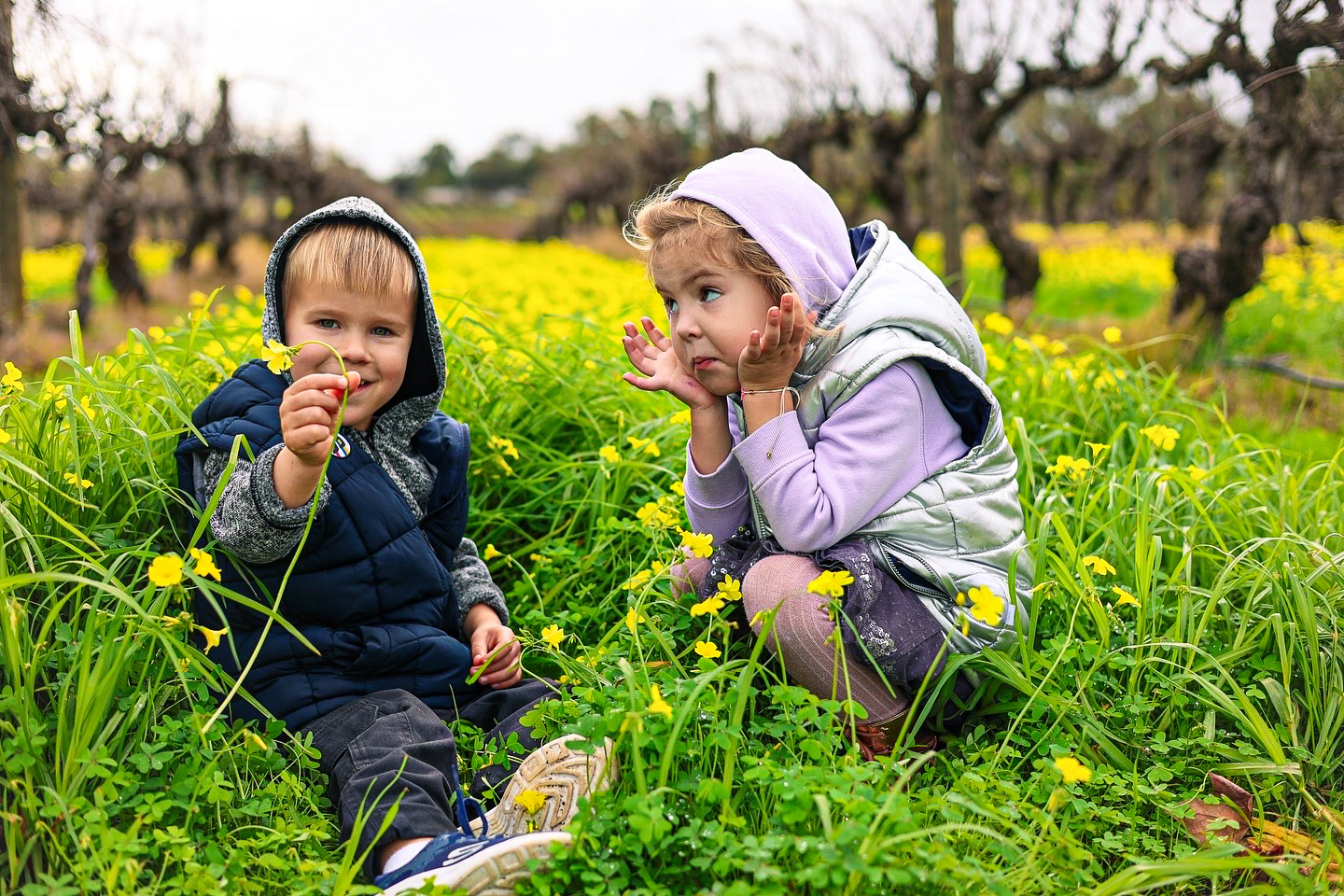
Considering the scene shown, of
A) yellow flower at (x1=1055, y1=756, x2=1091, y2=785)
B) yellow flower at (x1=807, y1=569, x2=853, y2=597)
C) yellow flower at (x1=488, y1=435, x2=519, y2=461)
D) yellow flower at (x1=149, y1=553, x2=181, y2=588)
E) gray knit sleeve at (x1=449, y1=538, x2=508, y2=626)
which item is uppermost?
yellow flower at (x1=149, y1=553, x2=181, y2=588)

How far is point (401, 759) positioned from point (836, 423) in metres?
1.05

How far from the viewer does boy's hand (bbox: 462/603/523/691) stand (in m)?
2.27

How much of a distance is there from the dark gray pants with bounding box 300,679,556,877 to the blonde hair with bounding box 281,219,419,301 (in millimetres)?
851

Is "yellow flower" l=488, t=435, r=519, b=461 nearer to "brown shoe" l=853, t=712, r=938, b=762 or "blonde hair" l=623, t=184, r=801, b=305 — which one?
"blonde hair" l=623, t=184, r=801, b=305

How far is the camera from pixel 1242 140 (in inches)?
254

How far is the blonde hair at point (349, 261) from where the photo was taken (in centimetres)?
218

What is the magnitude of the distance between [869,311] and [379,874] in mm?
1395

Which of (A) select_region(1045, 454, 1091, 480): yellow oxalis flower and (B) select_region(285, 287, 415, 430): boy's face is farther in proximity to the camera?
(A) select_region(1045, 454, 1091, 480): yellow oxalis flower

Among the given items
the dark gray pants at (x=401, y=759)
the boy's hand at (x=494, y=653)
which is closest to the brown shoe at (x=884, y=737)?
the dark gray pants at (x=401, y=759)

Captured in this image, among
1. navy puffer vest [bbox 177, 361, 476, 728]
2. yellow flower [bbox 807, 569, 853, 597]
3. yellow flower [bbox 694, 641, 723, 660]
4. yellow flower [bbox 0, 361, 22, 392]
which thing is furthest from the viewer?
yellow flower [bbox 0, 361, 22, 392]

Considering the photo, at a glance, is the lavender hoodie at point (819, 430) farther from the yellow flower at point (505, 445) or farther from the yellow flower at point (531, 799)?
the yellow flower at point (505, 445)

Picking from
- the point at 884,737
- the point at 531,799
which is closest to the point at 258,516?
the point at 531,799

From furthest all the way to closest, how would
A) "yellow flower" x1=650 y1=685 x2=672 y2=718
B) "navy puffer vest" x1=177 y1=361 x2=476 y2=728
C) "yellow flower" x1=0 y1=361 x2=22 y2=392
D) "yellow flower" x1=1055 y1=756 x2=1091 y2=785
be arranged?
"yellow flower" x1=0 y1=361 x2=22 y2=392, "navy puffer vest" x1=177 y1=361 x2=476 y2=728, "yellow flower" x1=650 y1=685 x2=672 y2=718, "yellow flower" x1=1055 y1=756 x2=1091 y2=785

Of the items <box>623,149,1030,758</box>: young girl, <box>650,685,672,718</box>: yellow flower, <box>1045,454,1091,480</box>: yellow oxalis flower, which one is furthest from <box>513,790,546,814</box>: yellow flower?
<box>1045,454,1091,480</box>: yellow oxalis flower
